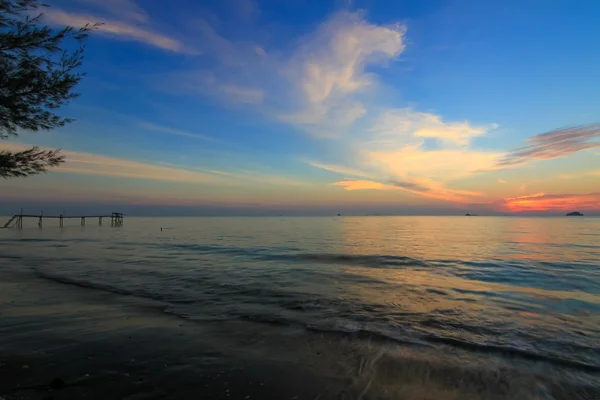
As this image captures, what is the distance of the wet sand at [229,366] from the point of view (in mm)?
5238

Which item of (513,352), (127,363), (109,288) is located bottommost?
(513,352)

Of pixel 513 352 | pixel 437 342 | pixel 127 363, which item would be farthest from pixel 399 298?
pixel 127 363

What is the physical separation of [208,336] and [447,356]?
5.78 metres

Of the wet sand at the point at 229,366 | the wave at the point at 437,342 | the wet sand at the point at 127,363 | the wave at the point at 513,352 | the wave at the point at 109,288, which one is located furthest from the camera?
the wave at the point at 109,288

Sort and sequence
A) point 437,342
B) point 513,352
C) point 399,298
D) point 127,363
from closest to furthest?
point 127,363 < point 513,352 < point 437,342 < point 399,298

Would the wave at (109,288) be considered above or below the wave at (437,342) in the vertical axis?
above

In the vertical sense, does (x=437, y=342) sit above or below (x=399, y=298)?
above

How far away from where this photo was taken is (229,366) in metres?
6.16

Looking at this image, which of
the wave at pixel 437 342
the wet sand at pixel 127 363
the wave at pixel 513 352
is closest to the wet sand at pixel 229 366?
the wet sand at pixel 127 363

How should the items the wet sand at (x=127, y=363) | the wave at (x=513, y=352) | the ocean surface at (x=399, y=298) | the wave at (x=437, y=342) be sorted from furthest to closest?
the ocean surface at (x=399, y=298), the wave at (x=437, y=342), the wave at (x=513, y=352), the wet sand at (x=127, y=363)

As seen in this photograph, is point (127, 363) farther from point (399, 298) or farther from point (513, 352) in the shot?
point (399, 298)

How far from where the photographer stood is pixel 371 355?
6.99 m

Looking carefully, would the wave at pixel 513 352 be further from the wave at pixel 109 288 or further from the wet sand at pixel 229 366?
the wave at pixel 109 288

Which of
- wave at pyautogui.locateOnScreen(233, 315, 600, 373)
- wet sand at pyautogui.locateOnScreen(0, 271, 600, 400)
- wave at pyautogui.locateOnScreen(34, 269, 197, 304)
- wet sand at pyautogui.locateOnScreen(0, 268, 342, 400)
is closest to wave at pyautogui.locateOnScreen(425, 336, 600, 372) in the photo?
wave at pyautogui.locateOnScreen(233, 315, 600, 373)
